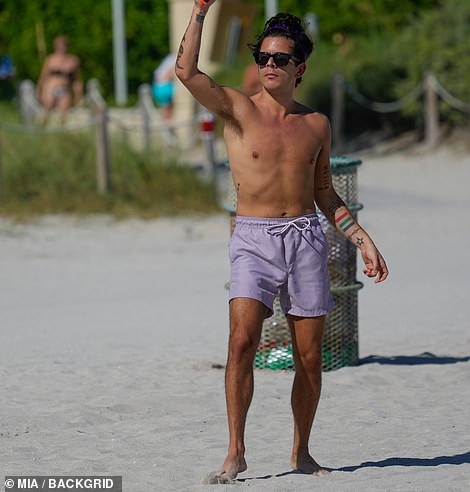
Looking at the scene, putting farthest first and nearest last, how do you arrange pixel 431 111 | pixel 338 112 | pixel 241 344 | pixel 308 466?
pixel 338 112 < pixel 431 111 < pixel 308 466 < pixel 241 344

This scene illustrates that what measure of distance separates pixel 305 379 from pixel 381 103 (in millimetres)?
14549

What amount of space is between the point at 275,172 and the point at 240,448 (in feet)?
3.44

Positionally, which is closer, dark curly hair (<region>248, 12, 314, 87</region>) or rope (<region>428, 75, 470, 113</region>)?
dark curly hair (<region>248, 12, 314, 87</region>)

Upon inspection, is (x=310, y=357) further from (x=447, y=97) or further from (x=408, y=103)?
(x=408, y=103)

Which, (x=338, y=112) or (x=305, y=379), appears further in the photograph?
(x=338, y=112)

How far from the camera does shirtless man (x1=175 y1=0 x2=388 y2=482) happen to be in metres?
4.86

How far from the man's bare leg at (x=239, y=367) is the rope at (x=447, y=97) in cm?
1303

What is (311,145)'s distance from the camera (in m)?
5.02

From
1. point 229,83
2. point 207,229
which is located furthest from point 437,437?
point 229,83

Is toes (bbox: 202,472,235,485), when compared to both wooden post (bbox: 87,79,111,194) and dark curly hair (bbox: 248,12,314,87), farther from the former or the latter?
wooden post (bbox: 87,79,111,194)

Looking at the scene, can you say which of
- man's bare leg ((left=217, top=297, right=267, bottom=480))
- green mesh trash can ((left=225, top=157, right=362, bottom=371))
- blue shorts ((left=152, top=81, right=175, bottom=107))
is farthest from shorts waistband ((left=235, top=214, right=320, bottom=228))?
blue shorts ((left=152, top=81, right=175, bottom=107))

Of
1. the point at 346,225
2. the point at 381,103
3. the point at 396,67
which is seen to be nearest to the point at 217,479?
the point at 346,225

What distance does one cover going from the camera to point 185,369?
7.13 metres

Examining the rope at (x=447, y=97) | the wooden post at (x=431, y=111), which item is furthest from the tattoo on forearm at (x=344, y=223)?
the wooden post at (x=431, y=111)
